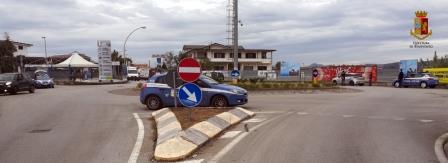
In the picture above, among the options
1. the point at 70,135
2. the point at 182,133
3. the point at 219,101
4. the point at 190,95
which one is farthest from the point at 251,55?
the point at 182,133

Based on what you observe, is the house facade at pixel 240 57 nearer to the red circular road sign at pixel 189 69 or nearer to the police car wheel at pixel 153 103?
the police car wheel at pixel 153 103

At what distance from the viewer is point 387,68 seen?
166ft

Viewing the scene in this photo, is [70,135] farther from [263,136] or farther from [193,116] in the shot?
[263,136]

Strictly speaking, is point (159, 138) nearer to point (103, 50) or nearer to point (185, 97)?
point (185, 97)

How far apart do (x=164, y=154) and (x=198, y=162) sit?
2.36ft

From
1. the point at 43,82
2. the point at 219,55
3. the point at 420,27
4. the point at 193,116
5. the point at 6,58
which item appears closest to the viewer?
the point at 193,116

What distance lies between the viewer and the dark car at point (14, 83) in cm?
3219

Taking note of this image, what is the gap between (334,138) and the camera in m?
11.5

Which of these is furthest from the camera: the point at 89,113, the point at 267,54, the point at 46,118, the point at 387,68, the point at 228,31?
the point at 267,54

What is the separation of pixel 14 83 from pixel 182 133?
2461 centimetres

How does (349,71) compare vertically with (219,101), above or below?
above

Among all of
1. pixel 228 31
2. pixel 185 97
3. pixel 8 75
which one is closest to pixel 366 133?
pixel 185 97

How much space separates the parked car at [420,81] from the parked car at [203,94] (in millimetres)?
26665

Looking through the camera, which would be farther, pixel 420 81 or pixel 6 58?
pixel 6 58
